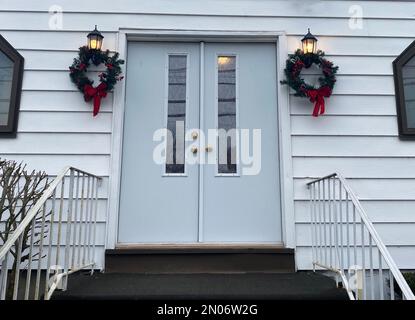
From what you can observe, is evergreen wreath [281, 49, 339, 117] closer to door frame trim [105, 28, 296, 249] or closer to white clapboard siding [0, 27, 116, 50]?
door frame trim [105, 28, 296, 249]

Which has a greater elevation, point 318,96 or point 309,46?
point 309,46

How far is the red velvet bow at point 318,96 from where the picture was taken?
3223mm

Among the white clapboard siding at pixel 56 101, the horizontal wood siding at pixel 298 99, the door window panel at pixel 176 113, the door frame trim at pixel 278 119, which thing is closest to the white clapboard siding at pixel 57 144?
the horizontal wood siding at pixel 298 99

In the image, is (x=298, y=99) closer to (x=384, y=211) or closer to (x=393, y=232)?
(x=384, y=211)

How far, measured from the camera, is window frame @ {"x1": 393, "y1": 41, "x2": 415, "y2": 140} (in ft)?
10.8

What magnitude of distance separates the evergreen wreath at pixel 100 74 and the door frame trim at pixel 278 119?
4.0 inches

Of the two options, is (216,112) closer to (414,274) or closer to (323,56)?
(323,56)

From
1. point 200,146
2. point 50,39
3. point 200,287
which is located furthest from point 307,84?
point 50,39

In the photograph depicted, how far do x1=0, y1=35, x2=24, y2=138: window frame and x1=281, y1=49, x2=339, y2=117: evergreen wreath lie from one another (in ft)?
7.33

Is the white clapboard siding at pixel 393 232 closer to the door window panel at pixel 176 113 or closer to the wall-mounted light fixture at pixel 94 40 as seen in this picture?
the door window panel at pixel 176 113

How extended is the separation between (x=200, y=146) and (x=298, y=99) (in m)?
0.94

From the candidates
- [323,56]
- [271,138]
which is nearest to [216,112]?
[271,138]

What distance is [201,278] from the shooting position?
2.76m

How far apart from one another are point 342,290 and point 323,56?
1.97 metres
